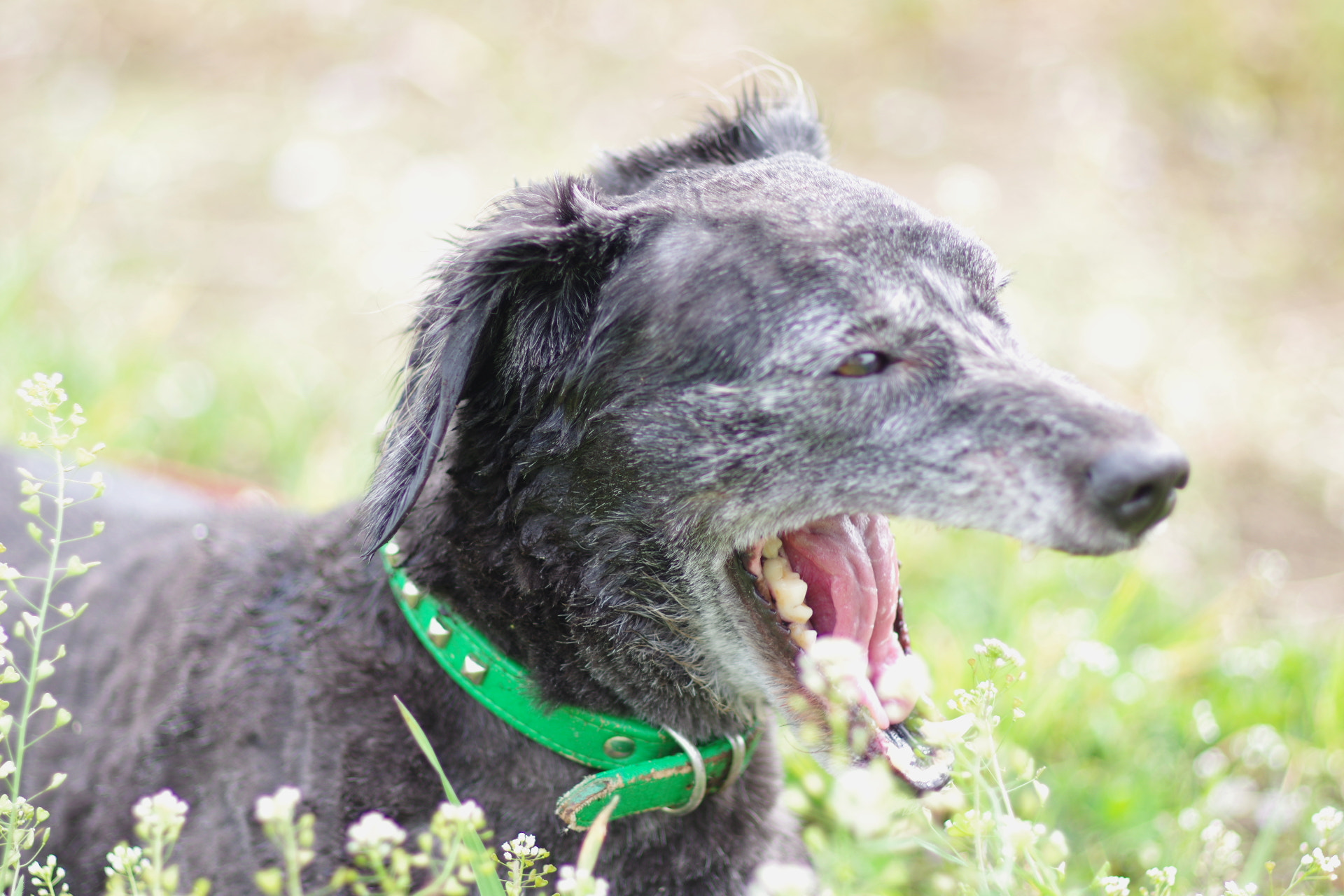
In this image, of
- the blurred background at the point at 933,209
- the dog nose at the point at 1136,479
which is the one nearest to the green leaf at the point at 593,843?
the dog nose at the point at 1136,479

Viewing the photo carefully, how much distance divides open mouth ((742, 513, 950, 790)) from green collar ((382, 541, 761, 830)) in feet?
1.12

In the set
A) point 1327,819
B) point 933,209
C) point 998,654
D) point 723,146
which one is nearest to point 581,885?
point 998,654

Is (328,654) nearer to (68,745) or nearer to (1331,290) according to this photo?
(68,745)

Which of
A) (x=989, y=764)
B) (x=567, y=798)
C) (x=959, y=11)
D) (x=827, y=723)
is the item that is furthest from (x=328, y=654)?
(x=959, y=11)

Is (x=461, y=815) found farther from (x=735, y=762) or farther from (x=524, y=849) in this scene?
(x=735, y=762)

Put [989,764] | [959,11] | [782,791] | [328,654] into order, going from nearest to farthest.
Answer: [989,764] → [328,654] → [782,791] → [959,11]

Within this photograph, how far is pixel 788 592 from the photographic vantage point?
6.80ft

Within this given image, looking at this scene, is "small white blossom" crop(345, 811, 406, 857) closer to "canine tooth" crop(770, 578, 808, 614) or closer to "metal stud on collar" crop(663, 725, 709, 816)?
"metal stud on collar" crop(663, 725, 709, 816)

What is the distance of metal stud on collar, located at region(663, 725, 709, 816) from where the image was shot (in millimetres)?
2000

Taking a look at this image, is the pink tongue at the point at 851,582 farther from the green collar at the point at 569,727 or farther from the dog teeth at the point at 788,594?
the green collar at the point at 569,727

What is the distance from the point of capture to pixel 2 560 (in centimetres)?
271

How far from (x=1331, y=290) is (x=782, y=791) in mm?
5365

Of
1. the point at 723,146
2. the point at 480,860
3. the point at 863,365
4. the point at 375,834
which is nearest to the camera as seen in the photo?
the point at 375,834

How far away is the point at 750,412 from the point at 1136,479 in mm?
654
